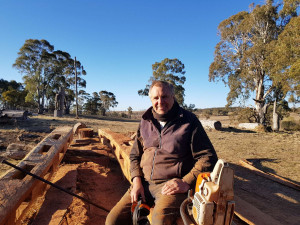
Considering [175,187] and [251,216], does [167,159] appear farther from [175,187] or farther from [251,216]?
[251,216]

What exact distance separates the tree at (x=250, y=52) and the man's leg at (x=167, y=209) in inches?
586

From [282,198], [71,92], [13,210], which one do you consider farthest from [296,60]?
[71,92]

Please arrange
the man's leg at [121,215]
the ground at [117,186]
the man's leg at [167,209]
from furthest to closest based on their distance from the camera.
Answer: the ground at [117,186] < the man's leg at [121,215] < the man's leg at [167,209]

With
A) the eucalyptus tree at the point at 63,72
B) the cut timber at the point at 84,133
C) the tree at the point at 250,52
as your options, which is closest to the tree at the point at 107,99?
the eucalyptus tree at the point at 63,72

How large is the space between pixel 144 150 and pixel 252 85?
18.9m

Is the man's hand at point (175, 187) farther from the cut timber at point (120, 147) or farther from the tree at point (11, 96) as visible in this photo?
the tree at point (11, 96)

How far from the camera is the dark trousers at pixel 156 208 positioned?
5.19 ft

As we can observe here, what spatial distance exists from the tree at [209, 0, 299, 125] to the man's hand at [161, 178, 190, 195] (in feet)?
48.5

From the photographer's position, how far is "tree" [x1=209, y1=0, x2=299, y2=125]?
16.2m

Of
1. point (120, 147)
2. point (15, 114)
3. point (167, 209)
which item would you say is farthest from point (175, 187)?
point (15, 114)

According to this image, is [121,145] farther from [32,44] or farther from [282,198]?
[32,44]

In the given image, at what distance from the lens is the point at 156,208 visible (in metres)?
1.65

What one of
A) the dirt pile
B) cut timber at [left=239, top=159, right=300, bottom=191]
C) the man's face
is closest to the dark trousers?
the dirt pile

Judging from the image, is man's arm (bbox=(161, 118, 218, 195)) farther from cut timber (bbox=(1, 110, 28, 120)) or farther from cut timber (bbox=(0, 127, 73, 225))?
cut timber (bbox=(1, 110, 28, 120))
